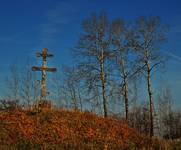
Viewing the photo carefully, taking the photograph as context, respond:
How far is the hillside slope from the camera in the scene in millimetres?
22094

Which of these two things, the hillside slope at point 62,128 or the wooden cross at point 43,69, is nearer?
the hillside slope at point 62,128

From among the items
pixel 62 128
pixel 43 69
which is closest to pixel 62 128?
pixel 62 128

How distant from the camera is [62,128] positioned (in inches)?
959

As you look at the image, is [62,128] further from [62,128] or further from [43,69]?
[43,69]

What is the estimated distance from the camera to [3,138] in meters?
21.0

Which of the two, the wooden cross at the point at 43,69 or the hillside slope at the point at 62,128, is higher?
the wooden cross at the point at 43,69

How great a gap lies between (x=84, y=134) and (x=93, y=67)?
13.4 meters

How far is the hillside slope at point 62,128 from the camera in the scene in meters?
22.1

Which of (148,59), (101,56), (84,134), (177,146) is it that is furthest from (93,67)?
(177,146)

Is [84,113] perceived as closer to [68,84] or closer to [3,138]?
[3,138]

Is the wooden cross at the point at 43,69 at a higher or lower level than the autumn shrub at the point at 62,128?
higher

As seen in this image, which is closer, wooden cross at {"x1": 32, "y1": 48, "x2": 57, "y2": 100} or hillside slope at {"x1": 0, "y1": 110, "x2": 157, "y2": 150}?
hillside slope at {"x1": 0, "y1": 110, "x2": 157, "y2": 150}

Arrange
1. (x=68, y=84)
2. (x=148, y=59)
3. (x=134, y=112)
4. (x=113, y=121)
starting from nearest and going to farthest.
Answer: (x=113, y=121) → (x=148, y=59) → (x=68, y=84) → (x=134, y=112)

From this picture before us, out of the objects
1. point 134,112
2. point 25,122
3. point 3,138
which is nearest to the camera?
point 3,138
